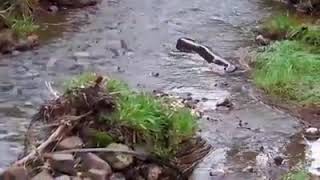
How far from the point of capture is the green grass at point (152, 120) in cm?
516

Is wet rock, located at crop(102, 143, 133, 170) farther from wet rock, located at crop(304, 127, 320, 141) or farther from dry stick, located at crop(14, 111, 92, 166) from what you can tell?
wet rock, located at crop(304, 127, 320, 141)

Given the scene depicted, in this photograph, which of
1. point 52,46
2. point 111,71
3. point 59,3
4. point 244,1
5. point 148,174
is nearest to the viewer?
point 148,174

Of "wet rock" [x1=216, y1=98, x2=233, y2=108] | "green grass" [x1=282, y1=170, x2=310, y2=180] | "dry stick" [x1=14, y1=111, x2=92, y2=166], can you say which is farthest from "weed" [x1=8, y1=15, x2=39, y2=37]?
"green grass" [x1=282, y1=170, x2=310, y2=180]

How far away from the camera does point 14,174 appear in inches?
186

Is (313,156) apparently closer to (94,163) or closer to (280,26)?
(94,163)

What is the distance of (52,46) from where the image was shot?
859 cm

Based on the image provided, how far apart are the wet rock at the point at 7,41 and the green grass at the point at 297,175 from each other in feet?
12.6

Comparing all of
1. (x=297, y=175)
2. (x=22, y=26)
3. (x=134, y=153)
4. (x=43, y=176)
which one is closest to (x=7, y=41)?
(x=22, y=26)

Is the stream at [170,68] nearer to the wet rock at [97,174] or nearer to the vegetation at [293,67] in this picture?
the vegetation at [293,67]

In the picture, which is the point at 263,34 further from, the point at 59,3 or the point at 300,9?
the point at 59,3

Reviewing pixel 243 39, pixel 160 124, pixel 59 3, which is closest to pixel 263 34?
pixel 243 39

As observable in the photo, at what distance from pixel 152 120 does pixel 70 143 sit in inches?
21.3

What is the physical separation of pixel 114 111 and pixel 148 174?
46 centimetres

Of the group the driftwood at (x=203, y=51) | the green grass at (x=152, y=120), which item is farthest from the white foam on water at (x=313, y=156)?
the driftwood at (x=203, y=51)
